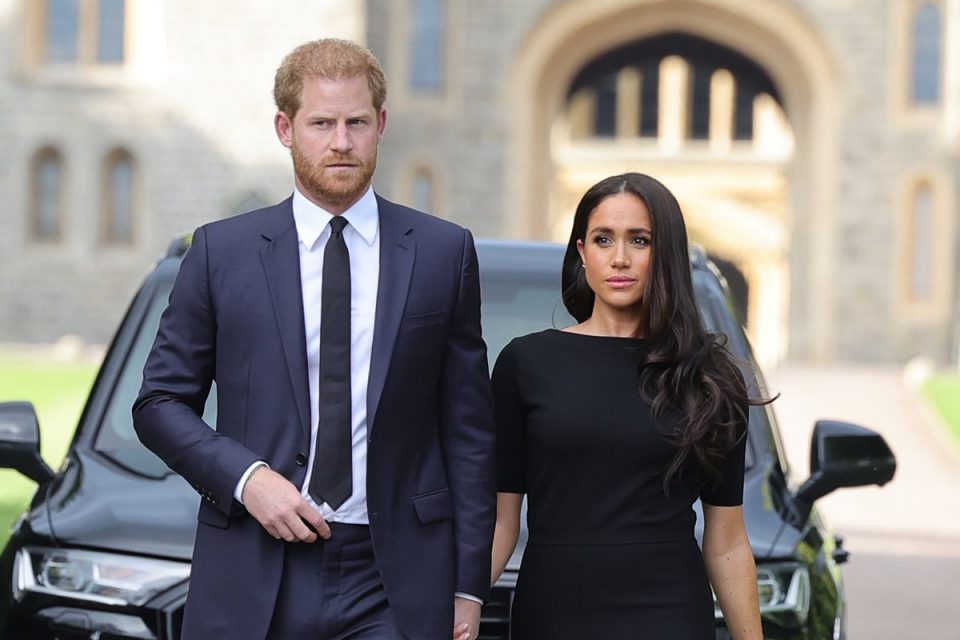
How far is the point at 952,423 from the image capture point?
63.2ft

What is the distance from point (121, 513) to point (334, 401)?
3.85 ft

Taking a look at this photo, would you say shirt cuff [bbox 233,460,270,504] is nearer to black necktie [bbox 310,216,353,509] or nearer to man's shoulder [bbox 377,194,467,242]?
black necktie [bbox 310,216,353,509]

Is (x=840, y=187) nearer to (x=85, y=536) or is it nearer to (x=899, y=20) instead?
(x=899, y=20)

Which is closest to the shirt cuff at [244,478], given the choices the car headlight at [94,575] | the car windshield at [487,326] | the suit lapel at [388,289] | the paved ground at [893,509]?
the suit lapel at [388,289]

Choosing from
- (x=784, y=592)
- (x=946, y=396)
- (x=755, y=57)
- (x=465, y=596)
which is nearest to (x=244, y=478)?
(x=465, y=596)

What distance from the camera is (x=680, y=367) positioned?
3059 mm

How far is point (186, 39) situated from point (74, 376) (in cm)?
818

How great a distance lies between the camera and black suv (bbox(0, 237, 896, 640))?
3609 millimetres

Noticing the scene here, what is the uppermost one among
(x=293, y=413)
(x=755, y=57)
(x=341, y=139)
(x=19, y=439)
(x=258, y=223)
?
(x=755, y=57)

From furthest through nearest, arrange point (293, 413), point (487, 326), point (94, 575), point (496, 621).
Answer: point (487, 326)
point (94, 575)
point (496, 621)
point (293, 413)

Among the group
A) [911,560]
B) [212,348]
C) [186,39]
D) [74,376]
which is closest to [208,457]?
[212,348]

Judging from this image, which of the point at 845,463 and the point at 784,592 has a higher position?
the point at 845,463

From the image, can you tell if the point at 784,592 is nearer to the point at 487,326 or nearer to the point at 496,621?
the point at 496,621

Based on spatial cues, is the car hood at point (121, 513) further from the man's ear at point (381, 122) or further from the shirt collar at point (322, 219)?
the man's ear at point (381, 122)
